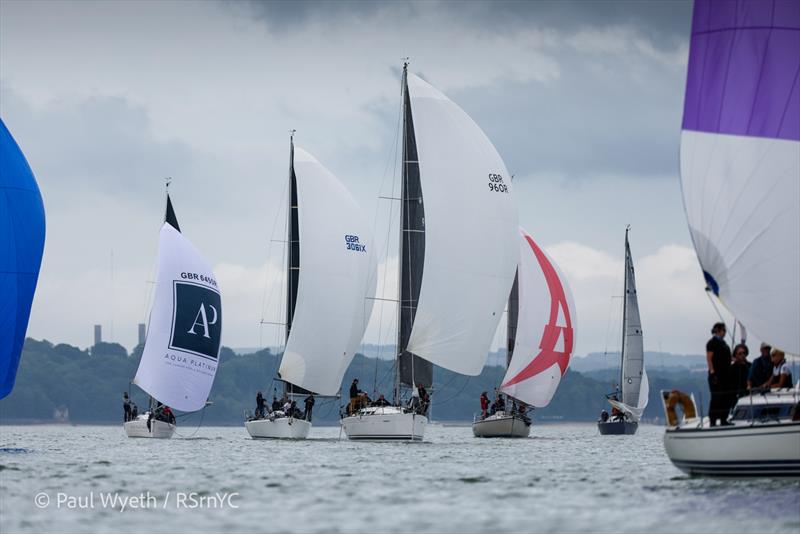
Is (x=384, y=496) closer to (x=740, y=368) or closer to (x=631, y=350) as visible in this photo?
(x=740, y=368)

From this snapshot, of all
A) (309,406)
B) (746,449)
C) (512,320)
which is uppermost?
(512,320)

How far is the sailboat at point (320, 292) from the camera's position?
47.6m

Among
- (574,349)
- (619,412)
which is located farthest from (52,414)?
(574,349)

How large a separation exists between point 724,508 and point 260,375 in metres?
182

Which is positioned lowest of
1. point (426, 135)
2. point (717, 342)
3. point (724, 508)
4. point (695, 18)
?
point (724, 508)

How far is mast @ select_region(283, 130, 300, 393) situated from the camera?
48.7m

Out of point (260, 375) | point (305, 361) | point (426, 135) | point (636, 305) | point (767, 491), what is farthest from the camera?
point (260, 375)

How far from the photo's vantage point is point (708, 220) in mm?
22766

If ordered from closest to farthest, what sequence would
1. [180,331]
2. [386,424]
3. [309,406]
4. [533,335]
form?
[386,424] → [180,331] → [309,406] → [533,335]

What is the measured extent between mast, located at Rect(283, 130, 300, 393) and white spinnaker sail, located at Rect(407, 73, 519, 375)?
854 centimetres

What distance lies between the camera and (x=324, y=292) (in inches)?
1874

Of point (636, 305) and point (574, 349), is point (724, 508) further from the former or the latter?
point (636, 305)

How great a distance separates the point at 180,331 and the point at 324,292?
Answer: 4.97 metres

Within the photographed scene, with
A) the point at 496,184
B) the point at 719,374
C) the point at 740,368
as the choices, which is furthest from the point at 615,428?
the point at 719,374
